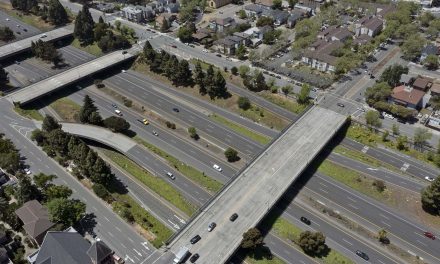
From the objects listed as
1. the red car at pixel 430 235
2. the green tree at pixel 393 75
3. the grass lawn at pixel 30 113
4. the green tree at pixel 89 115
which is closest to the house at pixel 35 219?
the green tree at pixel 89 115

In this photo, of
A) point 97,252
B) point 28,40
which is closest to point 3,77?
point 28,40

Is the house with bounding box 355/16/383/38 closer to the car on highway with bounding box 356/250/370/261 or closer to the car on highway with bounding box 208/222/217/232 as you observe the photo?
the car on highway with bounding box 356/250/370/261

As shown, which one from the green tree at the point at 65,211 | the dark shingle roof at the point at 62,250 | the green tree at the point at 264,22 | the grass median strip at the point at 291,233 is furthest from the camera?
the green tree at the point at 264,22

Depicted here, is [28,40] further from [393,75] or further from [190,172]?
[393,75]

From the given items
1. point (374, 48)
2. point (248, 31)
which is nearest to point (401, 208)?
point (374, 48)

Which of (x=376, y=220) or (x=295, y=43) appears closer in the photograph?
(x=376, y=220)

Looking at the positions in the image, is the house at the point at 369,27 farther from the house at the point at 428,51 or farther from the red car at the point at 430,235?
the red car at the point at 430,235

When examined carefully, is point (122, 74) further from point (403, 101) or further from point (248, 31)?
point (403, 101)
